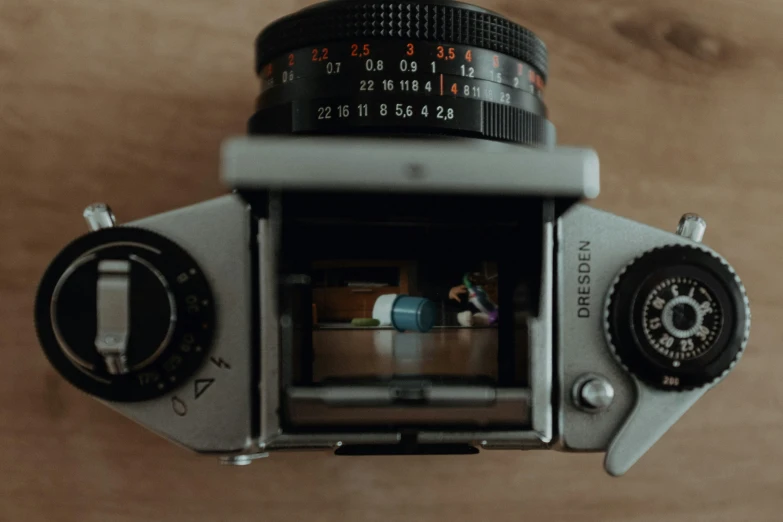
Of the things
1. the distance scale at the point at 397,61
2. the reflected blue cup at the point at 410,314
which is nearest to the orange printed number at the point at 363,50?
the distance scale at the point at 397,61

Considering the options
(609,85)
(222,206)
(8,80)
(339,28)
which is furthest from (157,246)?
(609,85)

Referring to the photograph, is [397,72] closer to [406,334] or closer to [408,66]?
[408,66]

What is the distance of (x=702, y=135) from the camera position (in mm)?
584

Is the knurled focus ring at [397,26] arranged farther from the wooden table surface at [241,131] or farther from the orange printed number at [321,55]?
the wooden table surface at [241,131]

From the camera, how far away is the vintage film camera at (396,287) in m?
0.34

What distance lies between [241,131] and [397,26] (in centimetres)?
20

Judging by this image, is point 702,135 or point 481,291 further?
point 702,135

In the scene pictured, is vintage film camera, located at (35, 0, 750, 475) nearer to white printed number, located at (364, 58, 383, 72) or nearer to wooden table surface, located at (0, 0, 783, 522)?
white printed number, located at (364, 58, 383, 72)

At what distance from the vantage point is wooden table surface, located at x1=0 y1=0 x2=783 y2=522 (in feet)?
1.73

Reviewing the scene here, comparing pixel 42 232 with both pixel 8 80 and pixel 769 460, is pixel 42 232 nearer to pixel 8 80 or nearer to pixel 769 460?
pixel 8 80

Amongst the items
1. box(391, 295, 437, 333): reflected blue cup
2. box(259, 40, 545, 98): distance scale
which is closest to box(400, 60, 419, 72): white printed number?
box(259, 40, 545, 98): distance scale

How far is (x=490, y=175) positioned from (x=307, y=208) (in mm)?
92

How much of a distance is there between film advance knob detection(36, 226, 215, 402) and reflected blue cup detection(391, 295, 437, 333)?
3.8 inches

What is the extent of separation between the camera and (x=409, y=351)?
383 millimetres
